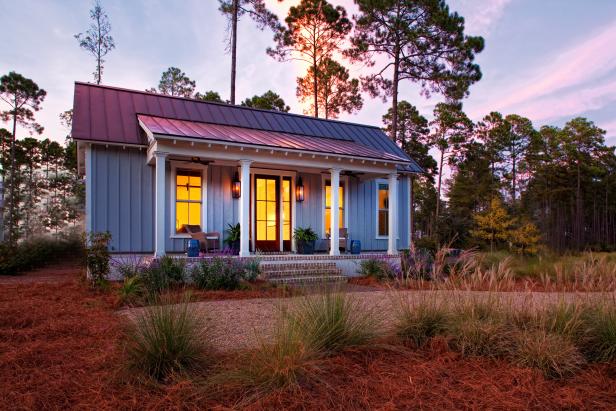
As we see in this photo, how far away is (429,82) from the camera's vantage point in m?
19.4

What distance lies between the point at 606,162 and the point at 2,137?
130ft

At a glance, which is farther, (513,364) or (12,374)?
(513,364)

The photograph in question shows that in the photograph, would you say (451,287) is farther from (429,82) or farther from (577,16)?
(429,82)

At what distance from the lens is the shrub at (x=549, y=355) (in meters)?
3.11

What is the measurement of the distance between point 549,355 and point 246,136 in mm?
7918

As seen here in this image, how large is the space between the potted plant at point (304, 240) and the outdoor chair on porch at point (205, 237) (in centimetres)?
203

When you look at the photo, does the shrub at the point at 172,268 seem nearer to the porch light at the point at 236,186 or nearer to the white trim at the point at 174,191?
the white trim at the point at 174,191

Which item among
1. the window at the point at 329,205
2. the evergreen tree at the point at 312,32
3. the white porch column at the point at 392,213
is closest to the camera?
the white porch column at the point at 392,213

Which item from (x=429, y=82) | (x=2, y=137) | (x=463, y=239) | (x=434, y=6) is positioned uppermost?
(x=434, y=6)

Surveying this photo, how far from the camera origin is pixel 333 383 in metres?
2.88

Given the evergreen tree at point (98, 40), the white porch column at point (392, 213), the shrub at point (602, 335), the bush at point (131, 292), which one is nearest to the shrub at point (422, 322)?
the shrub at point (602, 335)

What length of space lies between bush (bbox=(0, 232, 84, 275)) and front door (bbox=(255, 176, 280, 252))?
4.20 metres

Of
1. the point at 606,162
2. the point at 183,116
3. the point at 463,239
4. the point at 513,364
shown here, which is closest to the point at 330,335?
the point at 513,364

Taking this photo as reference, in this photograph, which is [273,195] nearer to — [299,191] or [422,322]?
[299,191]
